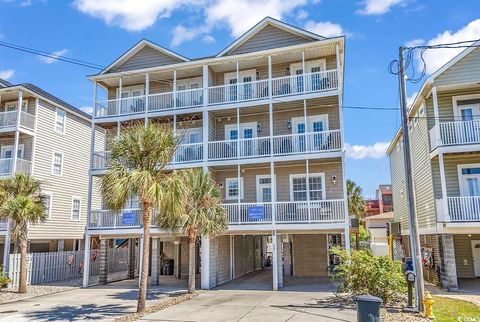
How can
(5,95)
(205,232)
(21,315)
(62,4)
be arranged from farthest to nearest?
(5,95) < (205,232) < (62,4) < (21,315)

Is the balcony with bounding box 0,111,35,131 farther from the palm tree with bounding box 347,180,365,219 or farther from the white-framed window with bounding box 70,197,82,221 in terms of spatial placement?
the palm tree with bounding box 347,180,365,219

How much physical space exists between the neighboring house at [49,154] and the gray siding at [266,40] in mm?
13074

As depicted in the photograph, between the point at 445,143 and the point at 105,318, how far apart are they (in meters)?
15.1

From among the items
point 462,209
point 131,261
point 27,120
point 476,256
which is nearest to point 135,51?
point 27,120

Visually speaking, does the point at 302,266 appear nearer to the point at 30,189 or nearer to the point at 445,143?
the point at 445,143

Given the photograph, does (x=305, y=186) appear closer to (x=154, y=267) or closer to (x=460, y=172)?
(x=460, y=172)

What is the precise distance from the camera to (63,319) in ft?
38.3

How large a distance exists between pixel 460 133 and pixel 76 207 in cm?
2421

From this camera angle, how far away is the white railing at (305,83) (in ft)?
60.3

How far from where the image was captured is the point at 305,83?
1867 centimetres

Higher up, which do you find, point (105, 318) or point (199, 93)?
point (199, 93)

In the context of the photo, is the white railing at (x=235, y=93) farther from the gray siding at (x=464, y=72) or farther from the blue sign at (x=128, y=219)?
the gray siding at (x=464, y=72)

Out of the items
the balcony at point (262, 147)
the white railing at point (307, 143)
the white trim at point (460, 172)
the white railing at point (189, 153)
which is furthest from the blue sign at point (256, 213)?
the white trim at point (460, 172)

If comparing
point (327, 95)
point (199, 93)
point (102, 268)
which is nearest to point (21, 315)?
point (102, 268)
